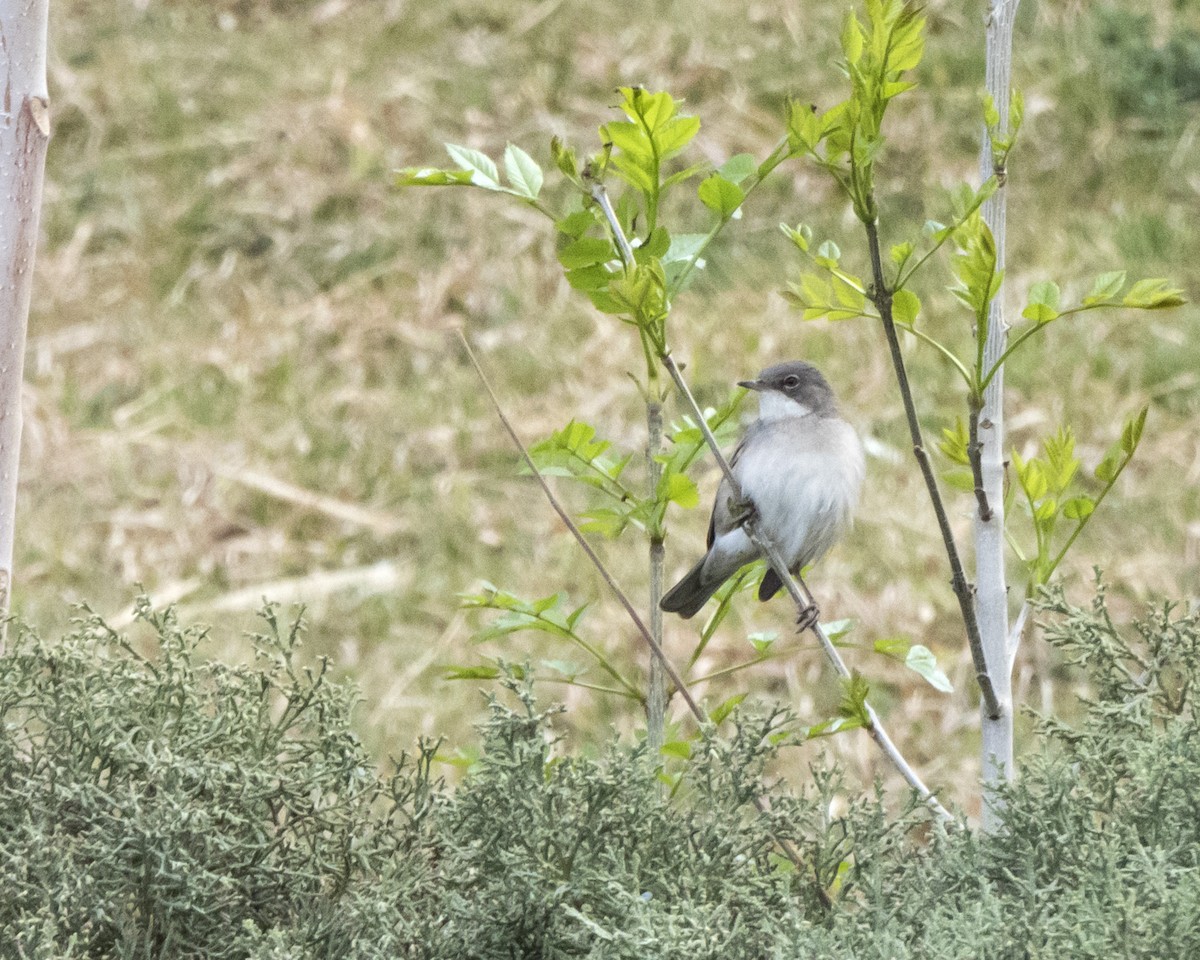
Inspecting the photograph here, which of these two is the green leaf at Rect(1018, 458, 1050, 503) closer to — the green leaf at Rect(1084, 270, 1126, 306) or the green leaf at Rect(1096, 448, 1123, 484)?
the green leaf at Rect(1096, 448, 1123, 484)

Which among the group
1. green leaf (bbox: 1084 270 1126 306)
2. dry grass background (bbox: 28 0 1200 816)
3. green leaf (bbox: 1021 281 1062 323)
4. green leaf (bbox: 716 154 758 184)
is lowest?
dry grass background (bbox: 28 0 1200 816)

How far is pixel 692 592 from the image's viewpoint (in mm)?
4094

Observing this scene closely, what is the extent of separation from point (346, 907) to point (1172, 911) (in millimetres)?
953

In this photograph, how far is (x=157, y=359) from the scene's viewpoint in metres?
7.25

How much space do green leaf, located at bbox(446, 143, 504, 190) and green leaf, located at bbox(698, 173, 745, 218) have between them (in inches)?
11.0

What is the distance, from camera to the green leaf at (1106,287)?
6.31ft

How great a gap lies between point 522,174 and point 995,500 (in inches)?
31.6

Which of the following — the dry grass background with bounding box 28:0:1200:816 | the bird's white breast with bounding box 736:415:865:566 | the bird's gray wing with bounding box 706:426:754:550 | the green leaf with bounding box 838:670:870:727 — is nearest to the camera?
the green leaf with bounding box 838:670:870:727

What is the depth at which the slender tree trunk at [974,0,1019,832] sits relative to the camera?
7.11 feet

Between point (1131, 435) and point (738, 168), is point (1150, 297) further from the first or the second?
point (738, 168)

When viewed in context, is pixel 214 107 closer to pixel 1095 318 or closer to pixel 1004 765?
pixel 1095 318

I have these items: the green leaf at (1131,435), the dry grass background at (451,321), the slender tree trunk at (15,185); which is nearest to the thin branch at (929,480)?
the green leaf at (1131,435)

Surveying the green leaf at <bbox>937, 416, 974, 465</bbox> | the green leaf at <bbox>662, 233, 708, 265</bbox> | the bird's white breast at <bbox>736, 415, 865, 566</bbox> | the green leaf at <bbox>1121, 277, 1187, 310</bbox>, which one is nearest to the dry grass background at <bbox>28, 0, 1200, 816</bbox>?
the bird's white breast at <bbox>736, 415, 865, 566</bbox>

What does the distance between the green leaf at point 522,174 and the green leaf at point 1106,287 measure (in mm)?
741
